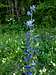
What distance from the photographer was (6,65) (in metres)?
4.51

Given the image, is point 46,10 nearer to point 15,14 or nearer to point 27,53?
point 15,14

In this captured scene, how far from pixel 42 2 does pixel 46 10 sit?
0.97 metres

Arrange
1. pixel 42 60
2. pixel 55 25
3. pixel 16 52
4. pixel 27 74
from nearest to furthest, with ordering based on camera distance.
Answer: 1. pixel 27 74
2. pixel 42 60
3. pixel 16 52
4. pixel 55 25

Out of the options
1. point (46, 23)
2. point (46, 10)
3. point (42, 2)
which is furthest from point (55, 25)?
point (42, 2)

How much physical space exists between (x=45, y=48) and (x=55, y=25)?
13.7 feet

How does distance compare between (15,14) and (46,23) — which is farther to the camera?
(15,14)

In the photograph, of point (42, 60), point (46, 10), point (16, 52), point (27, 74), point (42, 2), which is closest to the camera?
point (27, 74)

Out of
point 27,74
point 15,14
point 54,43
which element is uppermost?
point 27,74

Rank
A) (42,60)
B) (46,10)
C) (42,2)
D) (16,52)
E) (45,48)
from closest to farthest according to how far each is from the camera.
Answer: (42,60) < (16,52) < (45,48) < (46,10) < (42,2)

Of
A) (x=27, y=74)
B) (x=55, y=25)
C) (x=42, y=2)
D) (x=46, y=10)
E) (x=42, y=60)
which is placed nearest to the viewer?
(x=27, y=74)

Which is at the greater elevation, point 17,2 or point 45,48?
point 45,48

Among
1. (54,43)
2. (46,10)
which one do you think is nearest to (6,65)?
(54,43)

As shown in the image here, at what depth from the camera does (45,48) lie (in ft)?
17.5

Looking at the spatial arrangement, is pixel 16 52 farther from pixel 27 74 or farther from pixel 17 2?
pixel 17 2
